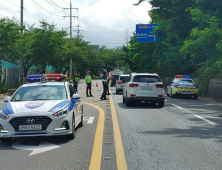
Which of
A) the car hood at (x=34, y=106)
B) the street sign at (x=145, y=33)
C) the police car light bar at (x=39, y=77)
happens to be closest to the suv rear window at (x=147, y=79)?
the police car light bar at (x=39, y=77)

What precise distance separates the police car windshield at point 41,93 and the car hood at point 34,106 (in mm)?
422

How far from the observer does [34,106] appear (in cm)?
811

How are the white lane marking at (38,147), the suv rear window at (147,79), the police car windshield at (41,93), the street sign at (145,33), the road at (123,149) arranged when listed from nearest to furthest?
the road at (123,149)
the white lane marking at (38,147)
the police car windshield at (41,93)
the suv rear window at (147,79)
the street sign at (145,33)

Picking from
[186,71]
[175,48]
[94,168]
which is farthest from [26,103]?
[186,71]

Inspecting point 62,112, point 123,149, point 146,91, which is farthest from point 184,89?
point 123,149

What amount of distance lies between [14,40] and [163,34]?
643 inches

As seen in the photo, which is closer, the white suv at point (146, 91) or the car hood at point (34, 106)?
the car hood at point (34, 106)

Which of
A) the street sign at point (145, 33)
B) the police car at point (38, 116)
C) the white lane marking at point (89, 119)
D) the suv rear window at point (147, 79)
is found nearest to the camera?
the police car at point (38, 116)

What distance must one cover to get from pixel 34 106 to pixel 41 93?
1.13 meters

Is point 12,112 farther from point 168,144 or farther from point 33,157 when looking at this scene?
point 168,144

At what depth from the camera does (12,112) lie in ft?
25.7

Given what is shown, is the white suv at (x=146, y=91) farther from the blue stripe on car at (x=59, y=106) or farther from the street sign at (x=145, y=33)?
the street sign at (x=145, y=33)

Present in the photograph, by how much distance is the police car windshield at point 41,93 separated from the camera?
9.02m

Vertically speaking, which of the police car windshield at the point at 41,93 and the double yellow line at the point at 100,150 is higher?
the police car windshield at the point at 41,93
